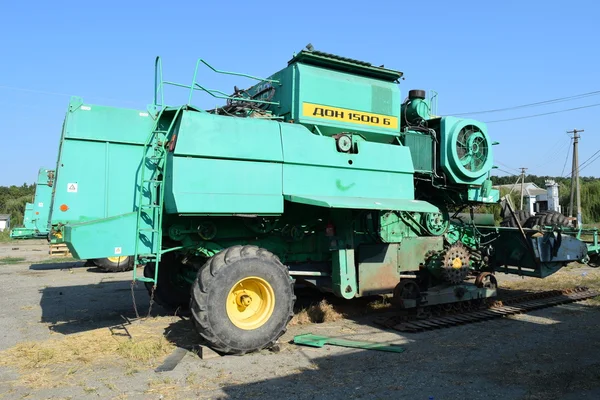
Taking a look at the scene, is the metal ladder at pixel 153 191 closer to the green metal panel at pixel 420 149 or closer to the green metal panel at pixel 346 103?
the green metal panel at pixel 346 103

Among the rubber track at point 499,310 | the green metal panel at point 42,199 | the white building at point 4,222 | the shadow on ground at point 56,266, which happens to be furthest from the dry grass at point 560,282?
the white building at point 4,222

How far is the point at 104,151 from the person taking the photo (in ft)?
20.3

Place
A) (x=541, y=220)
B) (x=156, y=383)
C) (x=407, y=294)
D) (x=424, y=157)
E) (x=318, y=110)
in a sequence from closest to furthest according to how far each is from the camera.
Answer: (x=156, y=383), (x=318, y=110), (x=407, y=294), (x=424, y=157), (x=541, y=220)

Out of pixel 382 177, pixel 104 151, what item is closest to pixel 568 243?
pixel 382 177

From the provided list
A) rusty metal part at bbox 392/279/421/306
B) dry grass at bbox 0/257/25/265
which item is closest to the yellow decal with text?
rusty metal part at bbox 392/279/421/306

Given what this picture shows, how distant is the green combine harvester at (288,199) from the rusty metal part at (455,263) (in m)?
0.03

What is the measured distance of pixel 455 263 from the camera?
26.6 ft

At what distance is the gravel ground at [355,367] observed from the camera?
15.5ft

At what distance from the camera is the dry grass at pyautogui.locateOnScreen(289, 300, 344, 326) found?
770 centimetres

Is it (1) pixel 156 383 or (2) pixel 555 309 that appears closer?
(1) pixel 156 383

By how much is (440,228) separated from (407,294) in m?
1.46

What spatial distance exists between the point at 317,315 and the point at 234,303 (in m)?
2.17

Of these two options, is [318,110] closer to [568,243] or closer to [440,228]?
[440,228]

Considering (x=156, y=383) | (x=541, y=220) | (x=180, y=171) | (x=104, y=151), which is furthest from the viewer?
(x=541, y=220)
